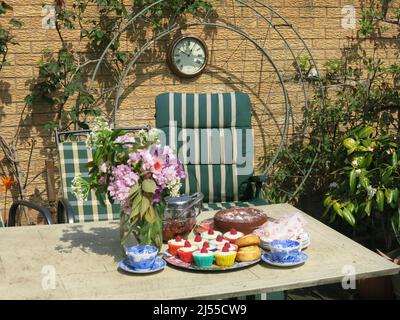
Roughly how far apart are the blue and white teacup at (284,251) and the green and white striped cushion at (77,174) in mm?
1654

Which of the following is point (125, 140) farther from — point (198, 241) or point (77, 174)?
point (77, 174)

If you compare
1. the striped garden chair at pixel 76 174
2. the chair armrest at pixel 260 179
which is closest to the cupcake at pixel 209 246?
the striped garden chair at pixel 76 174

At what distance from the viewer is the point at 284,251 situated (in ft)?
6.53

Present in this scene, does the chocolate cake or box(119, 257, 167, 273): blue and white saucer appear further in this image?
the chocolate cake

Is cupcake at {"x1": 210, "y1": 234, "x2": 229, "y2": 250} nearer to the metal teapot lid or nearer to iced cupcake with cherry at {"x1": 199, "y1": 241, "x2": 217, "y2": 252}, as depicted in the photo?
iced cupcake with cherry at {"x1": 199, "y1": 241, "x2": 217, "y2": 252}

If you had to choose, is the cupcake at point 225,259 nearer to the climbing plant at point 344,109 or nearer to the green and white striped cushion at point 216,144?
the green and white striped cushion at point 216,144

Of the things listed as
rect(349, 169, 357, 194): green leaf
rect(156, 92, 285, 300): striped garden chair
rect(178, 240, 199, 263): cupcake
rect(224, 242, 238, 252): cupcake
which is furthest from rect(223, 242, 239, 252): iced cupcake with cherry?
rect(156, 92, 285, 300): striped garden chair

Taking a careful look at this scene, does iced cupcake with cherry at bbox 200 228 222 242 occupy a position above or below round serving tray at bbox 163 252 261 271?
above

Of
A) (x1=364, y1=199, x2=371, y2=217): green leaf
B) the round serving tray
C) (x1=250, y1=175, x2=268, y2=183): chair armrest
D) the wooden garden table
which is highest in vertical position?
the round serving tray

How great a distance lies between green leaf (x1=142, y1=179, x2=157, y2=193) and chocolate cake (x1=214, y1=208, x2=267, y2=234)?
0.48 meters

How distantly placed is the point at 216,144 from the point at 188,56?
0.84 metres

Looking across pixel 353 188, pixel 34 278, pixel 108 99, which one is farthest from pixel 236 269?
pixel 108 99

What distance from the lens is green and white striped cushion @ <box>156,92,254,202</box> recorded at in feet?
13.1

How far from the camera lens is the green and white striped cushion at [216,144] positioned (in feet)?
13.1
